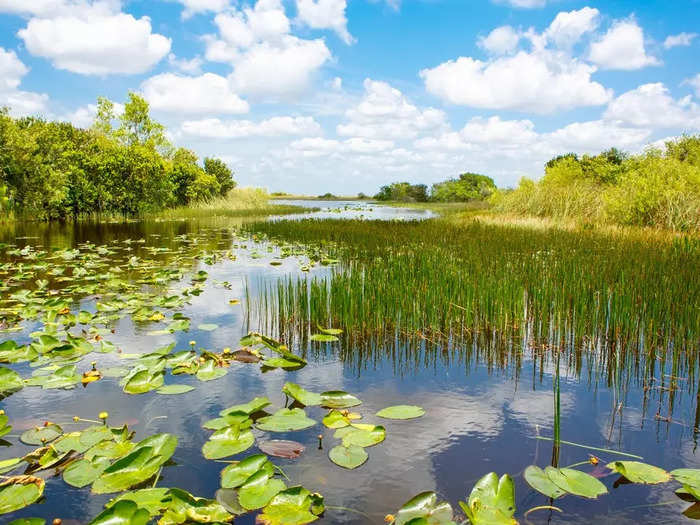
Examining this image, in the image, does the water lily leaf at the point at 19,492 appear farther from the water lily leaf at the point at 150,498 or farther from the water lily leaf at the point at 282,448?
the water lily leaf at the point at 282,448

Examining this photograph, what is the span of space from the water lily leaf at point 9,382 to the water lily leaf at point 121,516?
2061 millimetres

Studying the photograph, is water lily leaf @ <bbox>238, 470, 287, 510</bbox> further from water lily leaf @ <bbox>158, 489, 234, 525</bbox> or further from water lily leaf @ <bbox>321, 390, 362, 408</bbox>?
water lily leaf @ <bbox>321, 390, 362, 408</bbox>

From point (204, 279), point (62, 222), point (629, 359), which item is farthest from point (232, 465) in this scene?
point (62, 222)

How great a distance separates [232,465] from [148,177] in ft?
73.8

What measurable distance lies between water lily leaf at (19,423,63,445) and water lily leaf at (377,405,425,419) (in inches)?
74.8

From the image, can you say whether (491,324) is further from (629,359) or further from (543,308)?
(629,359)

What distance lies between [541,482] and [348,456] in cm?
96

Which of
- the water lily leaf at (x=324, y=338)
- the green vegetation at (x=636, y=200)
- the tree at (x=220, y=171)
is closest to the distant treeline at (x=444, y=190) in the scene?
the tree at (x=220, y=171)

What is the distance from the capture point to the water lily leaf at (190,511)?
1.88 meters

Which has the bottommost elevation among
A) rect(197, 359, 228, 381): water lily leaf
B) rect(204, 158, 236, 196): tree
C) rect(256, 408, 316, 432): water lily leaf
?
rect(256, 408, 316, 432): water lily leaf

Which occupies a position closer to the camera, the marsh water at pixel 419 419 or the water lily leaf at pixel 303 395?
the marsh water at pixel 419 419

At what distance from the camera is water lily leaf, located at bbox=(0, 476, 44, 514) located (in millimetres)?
2045

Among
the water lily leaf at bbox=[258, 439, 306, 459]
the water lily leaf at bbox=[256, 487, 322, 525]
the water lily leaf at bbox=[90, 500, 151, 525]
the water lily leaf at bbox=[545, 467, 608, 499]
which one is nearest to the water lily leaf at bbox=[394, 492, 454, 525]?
the water lily leaf at bbox=[256, 487, 322, 525]

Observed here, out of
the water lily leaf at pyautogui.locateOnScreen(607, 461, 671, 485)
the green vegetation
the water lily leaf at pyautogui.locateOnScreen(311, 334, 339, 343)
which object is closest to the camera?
the water lily leaf at pyautogui.locateOnScreen(607, 461, 671, 485)
